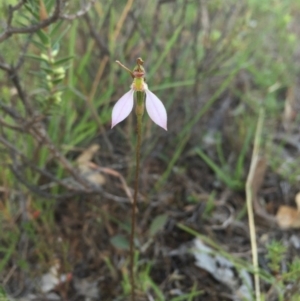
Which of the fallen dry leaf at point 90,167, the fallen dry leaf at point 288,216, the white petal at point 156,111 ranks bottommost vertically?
the fallen dry leaf at point 288,216

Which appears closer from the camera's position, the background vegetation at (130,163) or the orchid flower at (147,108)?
the orchid flower at (147,108)

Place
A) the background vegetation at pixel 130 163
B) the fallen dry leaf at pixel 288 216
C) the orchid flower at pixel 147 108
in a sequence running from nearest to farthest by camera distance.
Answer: the orchid flower at pixel 147 108 < the background vegetation at pixel 130 163 < the fallen dry leaf at pixel 288 216

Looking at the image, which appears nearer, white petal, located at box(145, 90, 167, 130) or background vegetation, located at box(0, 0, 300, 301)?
white petal, located at box(145, 90, 167, 130)

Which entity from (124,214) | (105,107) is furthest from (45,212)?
(105,107)

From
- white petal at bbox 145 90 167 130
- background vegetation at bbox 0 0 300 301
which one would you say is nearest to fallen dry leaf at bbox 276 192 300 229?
background vegetation at bbox 0 0 300 301

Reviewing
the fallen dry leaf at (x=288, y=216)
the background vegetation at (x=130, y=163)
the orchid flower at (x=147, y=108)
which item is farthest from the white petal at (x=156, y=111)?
the fallen dry leaf at (x=288, y=216)

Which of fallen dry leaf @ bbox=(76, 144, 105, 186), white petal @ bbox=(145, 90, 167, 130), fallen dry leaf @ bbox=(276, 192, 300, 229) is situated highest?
white petal @ bbox=(145, 90, 167, 130)

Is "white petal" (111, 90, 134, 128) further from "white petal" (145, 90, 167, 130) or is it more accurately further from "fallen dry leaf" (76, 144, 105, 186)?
"fallen dry leaf" (76, 144, 105, 186)

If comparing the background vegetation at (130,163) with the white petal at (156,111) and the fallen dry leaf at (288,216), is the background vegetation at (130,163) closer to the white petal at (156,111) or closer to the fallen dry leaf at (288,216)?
the fallen dry leaf at (288,216)
